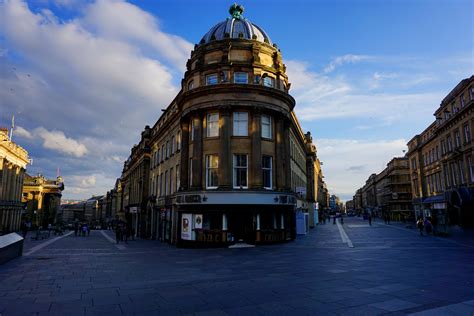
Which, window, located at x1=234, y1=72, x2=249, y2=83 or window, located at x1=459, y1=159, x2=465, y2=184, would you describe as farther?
window, located at x1=459, y1=159, x2=465, y2=184

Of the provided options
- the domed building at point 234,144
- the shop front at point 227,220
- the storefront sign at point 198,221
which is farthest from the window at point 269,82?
the storefront sign at point 198,221

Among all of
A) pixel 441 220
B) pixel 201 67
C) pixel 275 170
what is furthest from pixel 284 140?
pixel 441 220

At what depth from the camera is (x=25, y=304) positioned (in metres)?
8.05

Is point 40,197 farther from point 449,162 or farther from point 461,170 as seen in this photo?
point 461,170

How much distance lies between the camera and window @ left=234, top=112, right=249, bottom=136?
2592 cm

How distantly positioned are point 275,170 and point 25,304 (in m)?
20.5

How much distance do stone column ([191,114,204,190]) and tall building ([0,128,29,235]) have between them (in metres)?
50.5

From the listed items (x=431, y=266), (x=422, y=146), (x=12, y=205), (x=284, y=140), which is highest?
(x=422, y=146)

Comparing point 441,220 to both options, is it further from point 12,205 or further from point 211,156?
point 12,205

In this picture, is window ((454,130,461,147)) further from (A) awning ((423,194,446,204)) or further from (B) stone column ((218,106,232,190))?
(B) stone column ((218,106,232,190))

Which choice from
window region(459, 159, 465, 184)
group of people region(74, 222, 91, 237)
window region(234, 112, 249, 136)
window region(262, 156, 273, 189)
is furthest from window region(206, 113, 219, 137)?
window region(459, 159, 465, 184)

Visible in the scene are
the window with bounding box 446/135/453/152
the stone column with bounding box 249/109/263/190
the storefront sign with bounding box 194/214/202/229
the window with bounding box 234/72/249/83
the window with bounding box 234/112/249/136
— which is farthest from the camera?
the window with bounding box 446/135/453/152

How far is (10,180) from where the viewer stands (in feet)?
220

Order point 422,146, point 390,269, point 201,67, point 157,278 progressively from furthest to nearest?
1. point 422,146
2. point 201,67
3. point 390,269
4. point 157,278
